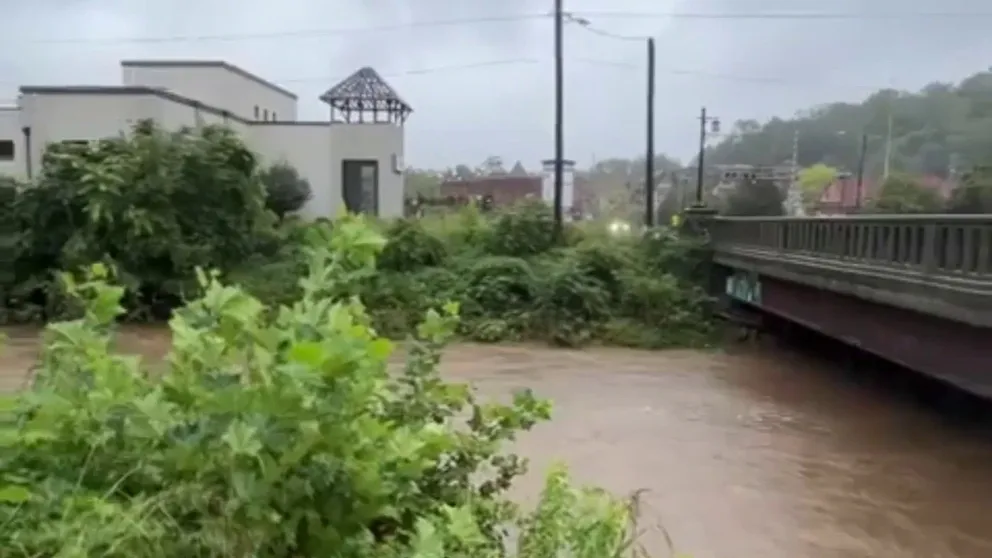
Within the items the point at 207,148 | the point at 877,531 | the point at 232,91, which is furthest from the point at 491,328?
the point at 232,91

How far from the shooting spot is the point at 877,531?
8117 millimetres

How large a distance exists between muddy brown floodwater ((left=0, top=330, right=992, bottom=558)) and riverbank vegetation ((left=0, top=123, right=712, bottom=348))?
2.91 metres

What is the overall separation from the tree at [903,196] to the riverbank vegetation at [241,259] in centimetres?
1329

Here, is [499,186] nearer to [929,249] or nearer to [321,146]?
[321,146]

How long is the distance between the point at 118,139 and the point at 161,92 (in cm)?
470

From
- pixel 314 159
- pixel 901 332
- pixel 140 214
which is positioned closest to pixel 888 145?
pixel 314 159

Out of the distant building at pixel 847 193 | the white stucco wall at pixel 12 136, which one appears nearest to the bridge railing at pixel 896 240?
the white stucco wall at pixel 12 136

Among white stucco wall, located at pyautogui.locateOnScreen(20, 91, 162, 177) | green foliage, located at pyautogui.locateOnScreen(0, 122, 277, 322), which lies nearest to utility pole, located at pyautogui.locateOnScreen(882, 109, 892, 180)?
white stucco wall, located at pyautogui.locateOnScreen(20, 91, 162, 177)

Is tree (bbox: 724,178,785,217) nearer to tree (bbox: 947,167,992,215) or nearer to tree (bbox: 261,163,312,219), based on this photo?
tree (bbox: 947,167,992,215)

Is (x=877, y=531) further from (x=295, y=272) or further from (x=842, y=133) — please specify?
(x=842, y=133)

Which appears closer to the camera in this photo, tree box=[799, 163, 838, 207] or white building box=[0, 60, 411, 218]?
white building box=[0, 60, 411, 218]

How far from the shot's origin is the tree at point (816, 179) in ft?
175

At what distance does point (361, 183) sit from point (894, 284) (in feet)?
71.1

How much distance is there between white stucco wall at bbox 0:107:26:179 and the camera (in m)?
27.3
